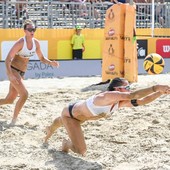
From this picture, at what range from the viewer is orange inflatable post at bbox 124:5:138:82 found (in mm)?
12422

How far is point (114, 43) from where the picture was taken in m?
12.7

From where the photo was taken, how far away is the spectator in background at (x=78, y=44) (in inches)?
662

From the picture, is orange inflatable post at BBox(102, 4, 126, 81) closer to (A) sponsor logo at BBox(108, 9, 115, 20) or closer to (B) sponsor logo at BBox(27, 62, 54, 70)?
(A) sponsor logo at BBox(108, 9, 115, 20)

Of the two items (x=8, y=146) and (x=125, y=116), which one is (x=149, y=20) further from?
(x=8, y=146)

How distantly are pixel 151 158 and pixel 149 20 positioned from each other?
13.1m

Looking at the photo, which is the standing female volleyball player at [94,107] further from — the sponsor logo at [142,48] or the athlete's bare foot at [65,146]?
the sponsor logo at [142,48]

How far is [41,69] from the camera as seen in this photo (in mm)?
15844

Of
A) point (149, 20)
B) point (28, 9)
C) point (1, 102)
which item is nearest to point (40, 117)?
point (1, 102)

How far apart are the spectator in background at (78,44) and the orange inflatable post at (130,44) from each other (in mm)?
4379

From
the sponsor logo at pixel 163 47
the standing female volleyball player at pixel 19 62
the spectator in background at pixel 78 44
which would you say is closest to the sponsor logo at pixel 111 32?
the spectator in background at pixel 78 44

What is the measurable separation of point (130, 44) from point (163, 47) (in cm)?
610

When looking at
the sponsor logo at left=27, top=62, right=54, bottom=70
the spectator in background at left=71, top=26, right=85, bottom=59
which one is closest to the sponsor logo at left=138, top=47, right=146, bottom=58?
the spectator in background at left=71, top=26, right=85, bottom=59

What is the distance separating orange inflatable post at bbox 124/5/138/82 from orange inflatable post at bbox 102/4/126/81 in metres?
0.15

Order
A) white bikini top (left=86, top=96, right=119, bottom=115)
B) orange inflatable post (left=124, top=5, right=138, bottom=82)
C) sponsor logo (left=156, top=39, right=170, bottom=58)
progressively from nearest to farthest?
white bikini top (left=86, top=96, right=119, bottom=115)
orange inflatable post (left=124, top=5, right=138, bottom=82)
sponsor logo (left=156, top=39, right=170, bottom=58)
